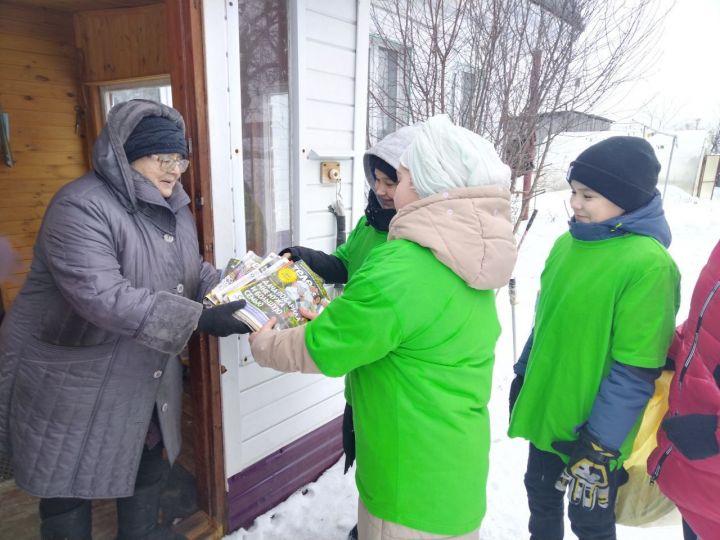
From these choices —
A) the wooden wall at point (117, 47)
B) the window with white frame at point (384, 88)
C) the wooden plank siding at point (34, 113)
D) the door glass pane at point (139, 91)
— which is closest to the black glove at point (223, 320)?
the door glass pane at point (139, 91)

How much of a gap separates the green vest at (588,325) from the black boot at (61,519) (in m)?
1.82

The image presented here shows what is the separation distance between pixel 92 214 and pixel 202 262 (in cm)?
55

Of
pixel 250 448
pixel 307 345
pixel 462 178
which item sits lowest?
pixel 250 448

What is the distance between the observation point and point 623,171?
1.67 meters

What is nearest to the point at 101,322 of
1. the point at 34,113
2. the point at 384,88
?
the point at 34,113

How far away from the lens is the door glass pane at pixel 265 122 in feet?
7.00

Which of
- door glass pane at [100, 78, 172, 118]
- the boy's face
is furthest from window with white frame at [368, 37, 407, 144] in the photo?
the boy's face

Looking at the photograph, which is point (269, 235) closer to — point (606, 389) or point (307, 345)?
point (307, 345)

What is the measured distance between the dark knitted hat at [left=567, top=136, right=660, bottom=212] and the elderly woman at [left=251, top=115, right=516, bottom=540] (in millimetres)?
531

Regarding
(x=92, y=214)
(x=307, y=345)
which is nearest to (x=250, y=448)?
(x=307, y=345)

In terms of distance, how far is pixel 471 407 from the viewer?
1497 mm

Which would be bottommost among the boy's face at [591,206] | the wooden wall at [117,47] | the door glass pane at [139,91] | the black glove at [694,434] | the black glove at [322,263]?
the black glove at [694,434]

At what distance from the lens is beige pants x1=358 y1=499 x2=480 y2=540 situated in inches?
58.0

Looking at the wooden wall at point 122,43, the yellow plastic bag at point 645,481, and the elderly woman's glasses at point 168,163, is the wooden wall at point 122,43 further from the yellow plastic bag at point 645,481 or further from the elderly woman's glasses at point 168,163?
the yellow plastic bag at point 645,481
